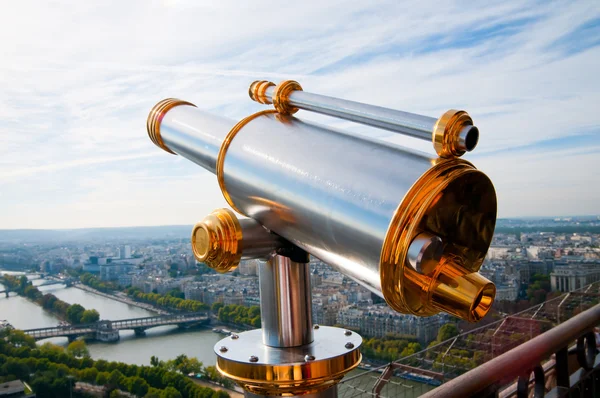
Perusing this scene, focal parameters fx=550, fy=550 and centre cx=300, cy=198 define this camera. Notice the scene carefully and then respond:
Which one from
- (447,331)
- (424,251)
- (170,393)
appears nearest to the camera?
(424,251)

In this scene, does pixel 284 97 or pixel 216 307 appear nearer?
pixel 284 97

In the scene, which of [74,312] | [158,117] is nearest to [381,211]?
[158,117]

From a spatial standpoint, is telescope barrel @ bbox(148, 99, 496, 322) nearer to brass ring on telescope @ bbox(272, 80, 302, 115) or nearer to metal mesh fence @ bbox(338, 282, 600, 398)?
brass ring on telescope @ bbox(272, 80, 302, 115)

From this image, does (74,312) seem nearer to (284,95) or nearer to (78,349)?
(78,349)

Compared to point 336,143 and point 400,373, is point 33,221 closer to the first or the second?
point 400,373

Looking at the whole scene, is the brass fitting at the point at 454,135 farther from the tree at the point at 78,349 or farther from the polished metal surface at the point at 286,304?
the tree at the point at 78,349

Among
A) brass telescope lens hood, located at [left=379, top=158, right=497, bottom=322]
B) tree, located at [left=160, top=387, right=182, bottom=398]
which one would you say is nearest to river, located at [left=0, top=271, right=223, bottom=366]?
tree, located at [left=160, top=387, right=182, bottom=398]

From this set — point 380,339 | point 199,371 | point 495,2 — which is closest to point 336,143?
point 380,339
